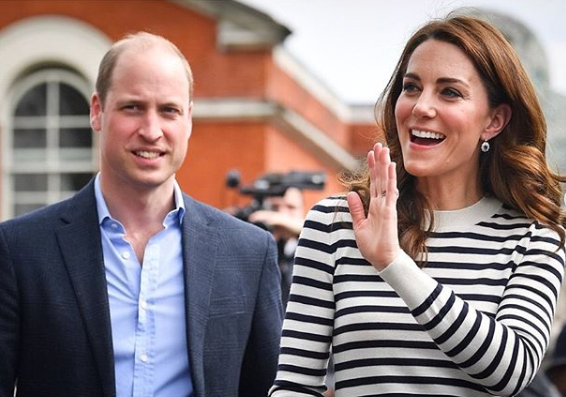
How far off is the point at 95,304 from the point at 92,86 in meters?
14.8

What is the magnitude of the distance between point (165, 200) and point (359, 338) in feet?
3.87

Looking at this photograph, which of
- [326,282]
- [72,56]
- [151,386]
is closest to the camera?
[326,282]

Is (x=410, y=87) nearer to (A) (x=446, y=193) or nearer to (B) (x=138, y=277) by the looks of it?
(A) (x=446, y=193)

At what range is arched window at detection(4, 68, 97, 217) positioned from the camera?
18688mm

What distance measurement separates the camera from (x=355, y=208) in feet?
10.5

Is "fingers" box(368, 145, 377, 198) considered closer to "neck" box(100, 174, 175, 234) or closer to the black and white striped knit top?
the black and white striped knit top

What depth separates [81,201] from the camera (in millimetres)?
4195

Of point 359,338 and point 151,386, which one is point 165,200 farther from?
point 359,338

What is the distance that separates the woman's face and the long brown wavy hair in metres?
0.04

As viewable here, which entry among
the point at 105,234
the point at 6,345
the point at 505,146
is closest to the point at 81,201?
the point at 105,234

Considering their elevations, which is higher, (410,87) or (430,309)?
(410,87)

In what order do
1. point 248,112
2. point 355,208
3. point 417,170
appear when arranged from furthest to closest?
point 248,112, point 417,170, point 355,208

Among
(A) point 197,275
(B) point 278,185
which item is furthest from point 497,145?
(B) point 278,185

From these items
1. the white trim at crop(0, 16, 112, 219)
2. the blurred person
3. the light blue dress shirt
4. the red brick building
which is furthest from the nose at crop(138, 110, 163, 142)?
the white trim at crop(0, 16, 112, 219)
